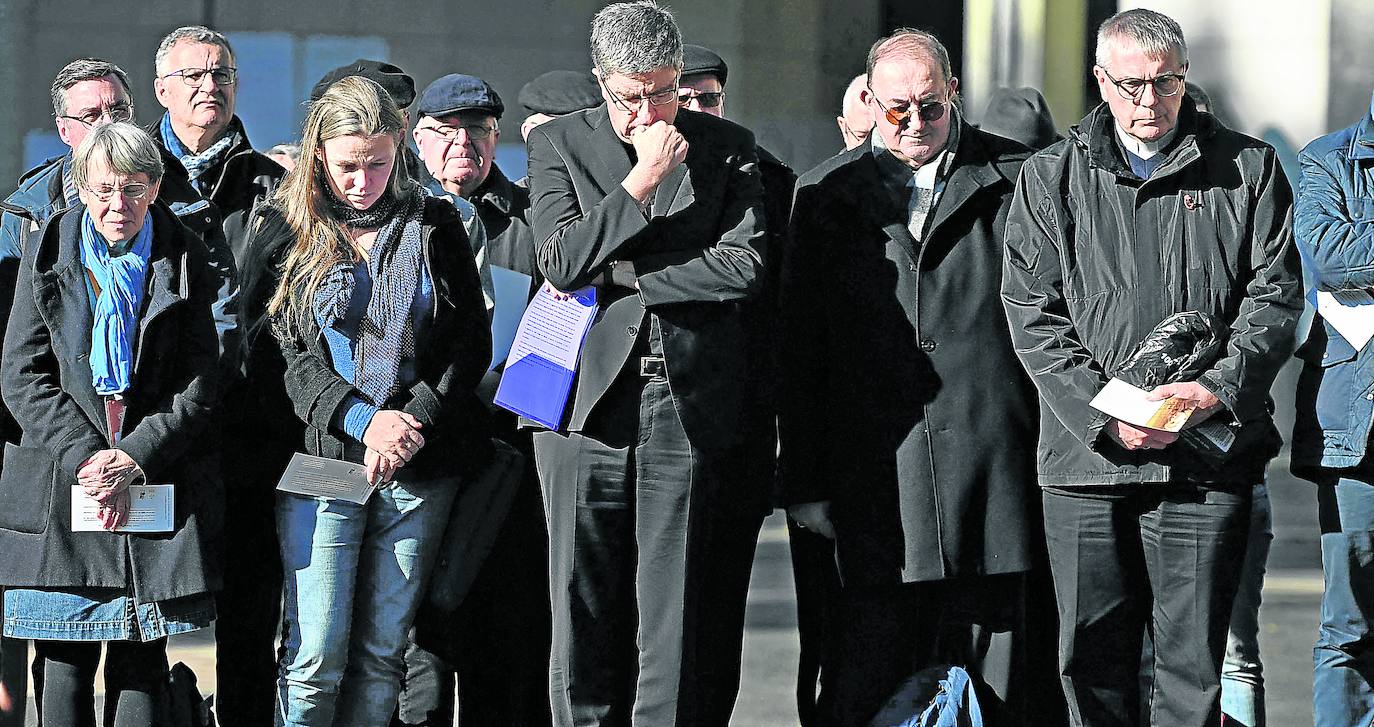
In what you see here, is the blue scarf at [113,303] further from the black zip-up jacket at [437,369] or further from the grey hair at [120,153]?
the black zip-up jacket at [437,369]

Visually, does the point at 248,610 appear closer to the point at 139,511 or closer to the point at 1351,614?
the point at 139,511

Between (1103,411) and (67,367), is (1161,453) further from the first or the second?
(67,367)

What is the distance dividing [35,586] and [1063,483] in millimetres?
2320

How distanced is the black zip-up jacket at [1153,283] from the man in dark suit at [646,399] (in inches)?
26.9

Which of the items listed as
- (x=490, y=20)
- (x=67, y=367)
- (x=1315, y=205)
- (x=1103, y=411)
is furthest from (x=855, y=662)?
(x=490, y=20)

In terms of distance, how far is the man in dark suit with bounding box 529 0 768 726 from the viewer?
4.04m

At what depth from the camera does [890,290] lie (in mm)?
4336

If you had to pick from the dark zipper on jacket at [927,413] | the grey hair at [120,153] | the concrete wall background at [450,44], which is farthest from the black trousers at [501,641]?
the concrete wall background at [450,44]

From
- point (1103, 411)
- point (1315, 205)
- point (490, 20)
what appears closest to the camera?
point (1103, 411)

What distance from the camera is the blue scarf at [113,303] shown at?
411 centimetres

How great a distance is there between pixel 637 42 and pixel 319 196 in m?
0.84

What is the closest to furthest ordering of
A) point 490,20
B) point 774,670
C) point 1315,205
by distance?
point 1315,205 < point 774,670 < point 490,20

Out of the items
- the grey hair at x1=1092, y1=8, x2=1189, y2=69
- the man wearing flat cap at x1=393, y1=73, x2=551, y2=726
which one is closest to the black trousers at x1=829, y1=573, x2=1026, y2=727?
the man wearing flat cap at x1=393, y1=73, x2=551, y2=726

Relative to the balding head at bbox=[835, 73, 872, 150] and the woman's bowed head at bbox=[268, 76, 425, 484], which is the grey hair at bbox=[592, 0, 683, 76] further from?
the balding head at bbox=[835, 73, 872, 150]
